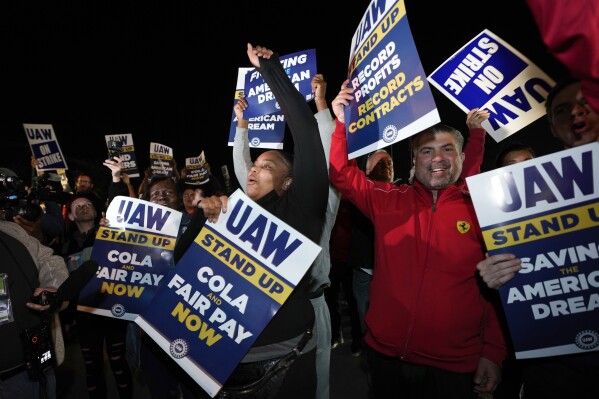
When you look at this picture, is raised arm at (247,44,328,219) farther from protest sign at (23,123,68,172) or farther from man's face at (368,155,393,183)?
protest sign at (23,123,68,172)

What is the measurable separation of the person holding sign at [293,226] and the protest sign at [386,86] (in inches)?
19.6

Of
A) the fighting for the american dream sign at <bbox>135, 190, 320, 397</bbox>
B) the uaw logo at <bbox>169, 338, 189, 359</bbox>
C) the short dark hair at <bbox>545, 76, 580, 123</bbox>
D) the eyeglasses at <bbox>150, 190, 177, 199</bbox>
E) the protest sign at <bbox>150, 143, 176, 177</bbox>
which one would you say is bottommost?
the uaw logo at <bbox>169, 338, 189, 359</bbox>

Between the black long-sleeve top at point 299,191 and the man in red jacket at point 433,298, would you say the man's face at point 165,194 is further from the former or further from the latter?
the man in red jacket at point 433,298

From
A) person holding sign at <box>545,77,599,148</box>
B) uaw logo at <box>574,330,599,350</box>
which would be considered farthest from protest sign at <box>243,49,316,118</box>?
uaw logo at <box>574,330,599,350</box>

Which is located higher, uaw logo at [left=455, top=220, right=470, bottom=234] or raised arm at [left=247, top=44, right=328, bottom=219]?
raised arm at [left=247, top=44, right=328, bottom=219]

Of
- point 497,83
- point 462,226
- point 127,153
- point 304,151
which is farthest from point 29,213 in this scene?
point 127,153

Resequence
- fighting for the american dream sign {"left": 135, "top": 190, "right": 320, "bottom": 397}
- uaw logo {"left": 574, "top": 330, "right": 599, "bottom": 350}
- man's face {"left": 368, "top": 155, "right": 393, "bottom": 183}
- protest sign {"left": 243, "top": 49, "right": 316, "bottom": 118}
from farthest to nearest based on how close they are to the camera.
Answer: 1. man's face {"left": 368, "top": 155, "right": 393, "bottom": 183}
2. protest sign {"left": 243, "top": 49, "right": 316, "bottom": 118}
3. fighting for the american dream sign {"left": 135, "top": 190, "right": 320, "bottom": 397}
4. uaw logo {"left": 574, "top": 330, "right": 599, "bottom": 350}

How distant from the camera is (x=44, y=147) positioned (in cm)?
621

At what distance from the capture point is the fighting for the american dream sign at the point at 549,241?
150cm

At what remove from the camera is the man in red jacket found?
2.01m

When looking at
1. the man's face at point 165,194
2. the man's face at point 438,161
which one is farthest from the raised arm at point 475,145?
the man's face at point 165,194

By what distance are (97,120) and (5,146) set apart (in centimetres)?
273

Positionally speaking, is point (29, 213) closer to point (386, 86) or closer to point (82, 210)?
point (82, 210)

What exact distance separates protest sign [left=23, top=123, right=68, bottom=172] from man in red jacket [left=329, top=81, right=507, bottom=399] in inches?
233
